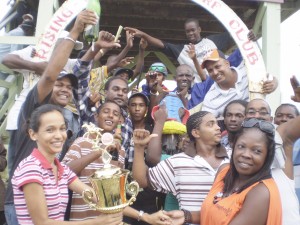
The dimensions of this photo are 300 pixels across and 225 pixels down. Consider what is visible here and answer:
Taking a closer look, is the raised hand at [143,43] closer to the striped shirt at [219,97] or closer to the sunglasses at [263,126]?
the striped shirt at [219,97]

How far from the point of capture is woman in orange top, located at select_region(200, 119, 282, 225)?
1.95m

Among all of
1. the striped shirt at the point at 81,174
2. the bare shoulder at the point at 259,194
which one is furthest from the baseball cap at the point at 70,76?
the bare shoulder at the point at 259,194

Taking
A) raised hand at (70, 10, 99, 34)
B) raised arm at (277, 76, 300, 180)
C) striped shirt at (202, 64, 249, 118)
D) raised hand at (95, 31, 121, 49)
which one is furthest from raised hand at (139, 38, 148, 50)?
raised arm at (277, 76, 300, 180)

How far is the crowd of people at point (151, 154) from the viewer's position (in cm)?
208

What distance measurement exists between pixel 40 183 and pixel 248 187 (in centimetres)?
110

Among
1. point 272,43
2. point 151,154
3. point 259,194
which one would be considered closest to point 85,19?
point 151,154

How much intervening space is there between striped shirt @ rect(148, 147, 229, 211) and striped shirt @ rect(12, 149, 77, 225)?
2.51ft

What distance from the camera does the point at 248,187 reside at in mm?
2059

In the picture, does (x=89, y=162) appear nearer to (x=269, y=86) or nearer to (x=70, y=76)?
(x=70, y=76)

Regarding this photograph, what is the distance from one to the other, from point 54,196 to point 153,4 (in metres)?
4.97

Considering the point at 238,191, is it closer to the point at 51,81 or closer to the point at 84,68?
the point at 51,81

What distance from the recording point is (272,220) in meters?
1.93

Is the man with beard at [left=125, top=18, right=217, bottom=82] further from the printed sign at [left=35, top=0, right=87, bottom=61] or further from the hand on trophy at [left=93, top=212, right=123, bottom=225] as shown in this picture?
the hand on trophy at [left=93, top=212, right=123, bottom=225]

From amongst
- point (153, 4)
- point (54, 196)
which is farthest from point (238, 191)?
point (153, 4)
